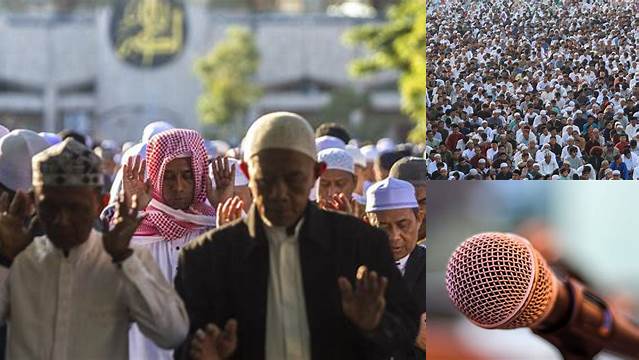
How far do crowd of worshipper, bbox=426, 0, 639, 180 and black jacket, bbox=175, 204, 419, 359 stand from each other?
0.63 metres

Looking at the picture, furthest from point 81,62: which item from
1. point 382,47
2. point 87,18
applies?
point 382,47

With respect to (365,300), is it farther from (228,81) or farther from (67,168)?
(228,81)

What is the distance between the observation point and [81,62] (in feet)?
294

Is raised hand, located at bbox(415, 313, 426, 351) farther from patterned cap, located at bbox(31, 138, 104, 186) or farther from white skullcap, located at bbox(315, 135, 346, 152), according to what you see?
white skullcap, located at bbox(315, 135, 346, 152)

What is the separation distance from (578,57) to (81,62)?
82.9 metres

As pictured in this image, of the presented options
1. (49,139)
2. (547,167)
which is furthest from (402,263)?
(49,139)

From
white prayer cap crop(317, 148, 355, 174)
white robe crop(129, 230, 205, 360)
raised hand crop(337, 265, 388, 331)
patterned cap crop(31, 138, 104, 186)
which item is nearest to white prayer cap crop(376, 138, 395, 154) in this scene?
white prayer cap crop(317, 148, 355, 174)

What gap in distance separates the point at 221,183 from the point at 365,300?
148 centimetres

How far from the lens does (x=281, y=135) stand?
23.7ft

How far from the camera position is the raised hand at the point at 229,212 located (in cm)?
779

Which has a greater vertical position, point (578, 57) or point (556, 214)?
point (578, 57)

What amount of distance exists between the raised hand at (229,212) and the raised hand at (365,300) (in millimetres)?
811

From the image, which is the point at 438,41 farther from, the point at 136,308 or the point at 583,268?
the point at 136,308

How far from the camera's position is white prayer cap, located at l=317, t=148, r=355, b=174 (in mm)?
10250
